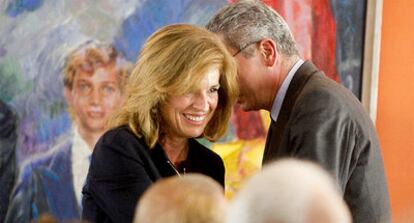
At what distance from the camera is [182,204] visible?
1.50 meters

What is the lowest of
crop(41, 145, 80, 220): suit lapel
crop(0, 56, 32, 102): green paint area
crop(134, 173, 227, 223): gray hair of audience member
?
crop(41, 145, 80, 220): suit lapel

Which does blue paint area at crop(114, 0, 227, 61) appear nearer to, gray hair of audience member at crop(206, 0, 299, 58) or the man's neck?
gray hair of audience member at crop(206, 0, 299, 58)

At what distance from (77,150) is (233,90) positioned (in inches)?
49.6

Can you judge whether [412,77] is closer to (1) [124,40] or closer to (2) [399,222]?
(1) [124,40]

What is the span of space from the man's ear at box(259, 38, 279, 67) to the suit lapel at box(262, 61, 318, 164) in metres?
0.09

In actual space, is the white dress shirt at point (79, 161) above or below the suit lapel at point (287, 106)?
below

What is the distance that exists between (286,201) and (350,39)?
326 cm

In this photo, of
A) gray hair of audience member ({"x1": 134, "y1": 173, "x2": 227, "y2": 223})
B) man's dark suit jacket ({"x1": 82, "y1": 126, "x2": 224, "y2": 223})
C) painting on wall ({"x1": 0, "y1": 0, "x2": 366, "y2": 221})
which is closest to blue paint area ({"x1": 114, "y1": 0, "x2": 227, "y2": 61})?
painting on wall ({"x1": 0, "y1": 0, "x2": 366, "y2": 221})

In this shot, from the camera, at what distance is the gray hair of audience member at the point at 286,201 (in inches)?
53.1

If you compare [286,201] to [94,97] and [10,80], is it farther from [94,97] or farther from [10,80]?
[94,97]

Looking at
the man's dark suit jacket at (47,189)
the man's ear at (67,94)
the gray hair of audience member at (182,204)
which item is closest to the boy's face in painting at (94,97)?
the man's ear at (67,94)

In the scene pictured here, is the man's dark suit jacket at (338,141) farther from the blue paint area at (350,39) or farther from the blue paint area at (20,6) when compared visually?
the blue paint area at (350,39)

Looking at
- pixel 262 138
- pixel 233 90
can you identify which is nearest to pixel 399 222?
pixel 233 90

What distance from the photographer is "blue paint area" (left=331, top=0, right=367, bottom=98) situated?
4477 mm
